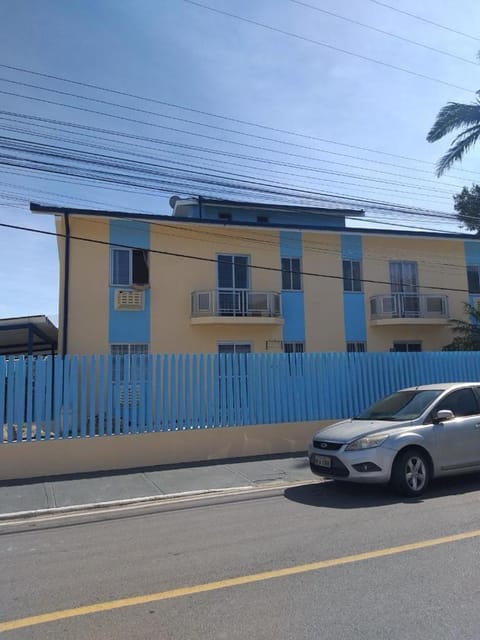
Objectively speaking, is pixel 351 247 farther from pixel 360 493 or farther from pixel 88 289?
pixel 360 493

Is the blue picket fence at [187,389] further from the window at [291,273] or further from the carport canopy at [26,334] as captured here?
the window at [291,273]

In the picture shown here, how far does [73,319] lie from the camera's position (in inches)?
657

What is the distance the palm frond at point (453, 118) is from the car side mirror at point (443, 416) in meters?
14.0

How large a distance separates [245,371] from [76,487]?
4.18m

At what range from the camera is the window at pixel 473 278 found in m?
21.8

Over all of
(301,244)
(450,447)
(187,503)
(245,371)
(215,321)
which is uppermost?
(301,244)

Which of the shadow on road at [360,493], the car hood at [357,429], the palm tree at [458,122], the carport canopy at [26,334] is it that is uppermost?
the palm tree at [458,122]

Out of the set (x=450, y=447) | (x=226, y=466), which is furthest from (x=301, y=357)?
(x=450, y=447)

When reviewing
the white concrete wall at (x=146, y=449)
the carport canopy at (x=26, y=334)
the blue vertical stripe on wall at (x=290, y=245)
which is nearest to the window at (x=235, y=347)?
the blue vertical stripe on wall at (x=290, y=245)

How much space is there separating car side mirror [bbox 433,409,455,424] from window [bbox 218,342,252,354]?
10.9m

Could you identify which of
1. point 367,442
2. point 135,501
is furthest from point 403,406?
point 135,501

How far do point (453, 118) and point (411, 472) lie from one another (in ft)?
50.6

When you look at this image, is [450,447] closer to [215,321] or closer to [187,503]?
[187,503]

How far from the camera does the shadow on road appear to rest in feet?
22.5
